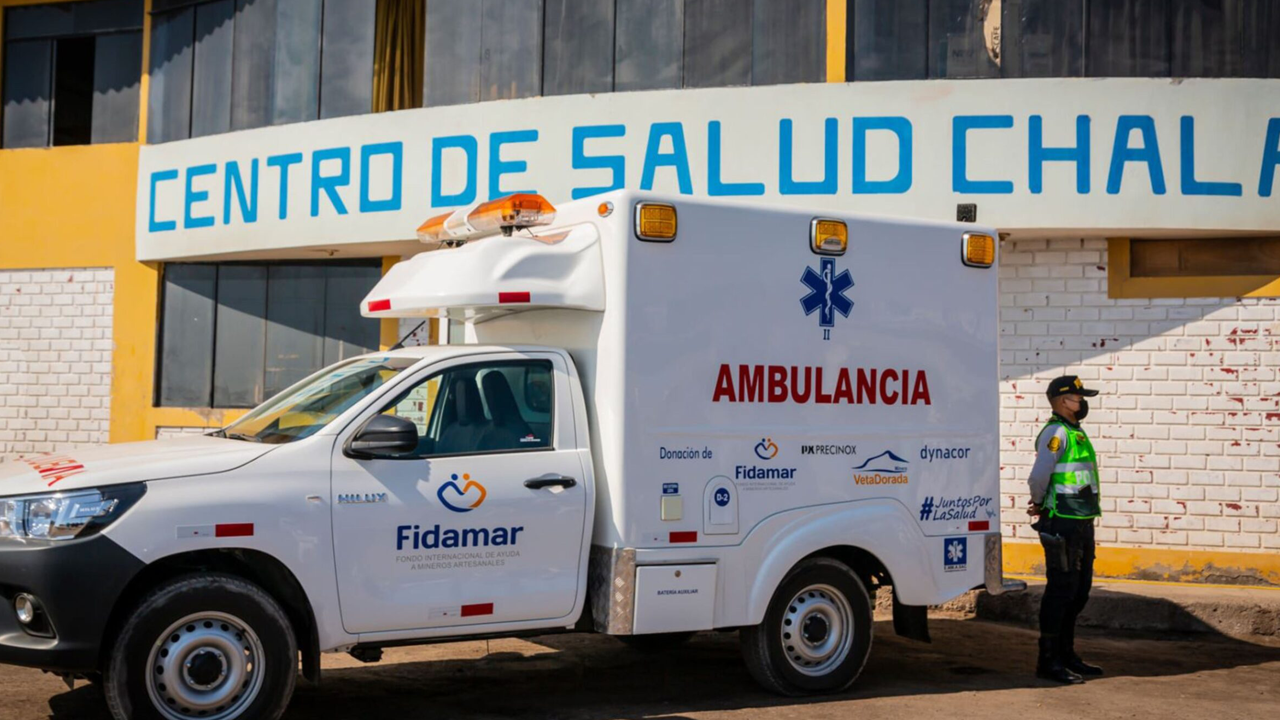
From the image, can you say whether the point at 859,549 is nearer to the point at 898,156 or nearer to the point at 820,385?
the point at 820,385

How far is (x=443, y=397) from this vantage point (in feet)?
21.8

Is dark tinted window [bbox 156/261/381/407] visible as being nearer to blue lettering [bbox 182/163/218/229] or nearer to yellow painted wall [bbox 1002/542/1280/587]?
blue lettering [bbox 182/163/218/229]

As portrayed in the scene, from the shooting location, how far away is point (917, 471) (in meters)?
7.67

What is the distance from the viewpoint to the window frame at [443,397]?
6.36 m

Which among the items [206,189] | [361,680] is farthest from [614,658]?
[206,189]

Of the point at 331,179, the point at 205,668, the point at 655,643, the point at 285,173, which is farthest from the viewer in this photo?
the point at 285,173

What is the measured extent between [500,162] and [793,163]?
275 cm

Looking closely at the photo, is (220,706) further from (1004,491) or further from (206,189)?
(206,189)

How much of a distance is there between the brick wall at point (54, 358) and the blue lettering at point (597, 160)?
603cm

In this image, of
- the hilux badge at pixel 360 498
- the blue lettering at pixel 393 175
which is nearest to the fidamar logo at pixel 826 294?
the hilux badge at pixel 360 498

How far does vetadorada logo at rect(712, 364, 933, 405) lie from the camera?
713cm

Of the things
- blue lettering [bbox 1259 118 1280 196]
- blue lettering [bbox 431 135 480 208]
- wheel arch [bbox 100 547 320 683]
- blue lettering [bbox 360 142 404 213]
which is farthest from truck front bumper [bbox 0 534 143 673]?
blue lettering [bbox 1259 118 1280 196]

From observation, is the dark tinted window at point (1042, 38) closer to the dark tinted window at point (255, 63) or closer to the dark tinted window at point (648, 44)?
the dark tinted window at point (648, 44)

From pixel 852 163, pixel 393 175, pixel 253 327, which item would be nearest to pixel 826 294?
pixel 852 163
